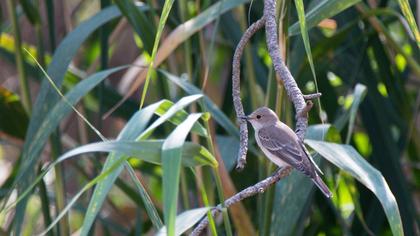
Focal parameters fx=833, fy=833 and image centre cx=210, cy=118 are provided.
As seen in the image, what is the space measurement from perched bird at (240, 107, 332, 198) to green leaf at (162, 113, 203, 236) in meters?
0.50

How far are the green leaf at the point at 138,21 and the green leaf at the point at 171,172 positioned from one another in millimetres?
941

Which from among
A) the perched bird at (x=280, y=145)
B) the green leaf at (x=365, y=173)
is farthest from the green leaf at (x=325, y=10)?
the green leaf at (x=365, y=173)

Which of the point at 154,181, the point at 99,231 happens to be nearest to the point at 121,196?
the point at 154,181

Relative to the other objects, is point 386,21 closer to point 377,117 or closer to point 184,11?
point 377,117

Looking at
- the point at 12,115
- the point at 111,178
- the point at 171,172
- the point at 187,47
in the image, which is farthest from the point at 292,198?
the point at 12,115

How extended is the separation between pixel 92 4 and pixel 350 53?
1618mm

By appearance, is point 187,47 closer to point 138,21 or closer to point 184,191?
point 138,21

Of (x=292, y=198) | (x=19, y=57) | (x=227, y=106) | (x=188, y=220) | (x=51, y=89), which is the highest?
(x=19, y=57)

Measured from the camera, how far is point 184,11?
2.36 metres

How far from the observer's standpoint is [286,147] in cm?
204

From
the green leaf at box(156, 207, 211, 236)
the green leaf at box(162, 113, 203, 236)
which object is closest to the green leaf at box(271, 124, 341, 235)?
the green leaf at box(156, 207, 211, 236)

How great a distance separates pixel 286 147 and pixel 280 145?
0.12 ft

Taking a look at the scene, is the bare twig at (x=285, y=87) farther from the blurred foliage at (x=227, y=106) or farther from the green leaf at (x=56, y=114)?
the green leaf at (x=56, y=114)

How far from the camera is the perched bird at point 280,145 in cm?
182
